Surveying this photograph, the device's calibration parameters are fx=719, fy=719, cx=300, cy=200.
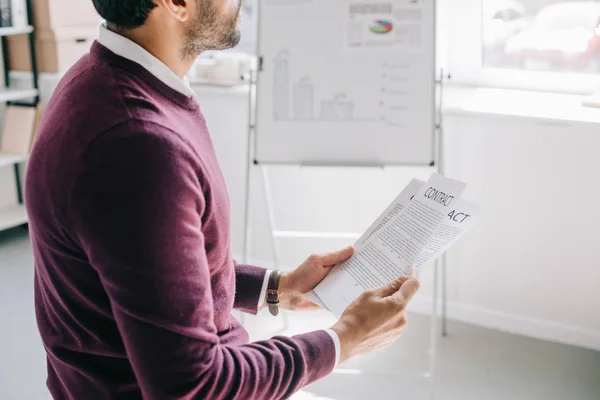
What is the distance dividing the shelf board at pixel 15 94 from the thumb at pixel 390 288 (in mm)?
2833

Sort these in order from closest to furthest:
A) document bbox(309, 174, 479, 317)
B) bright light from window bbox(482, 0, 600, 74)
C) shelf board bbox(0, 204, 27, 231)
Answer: document bbox(309, 174, 479, 317)
bright light from window bbox(482, 0, 600, 74)
shelf board bbox(0, 204, 27, 231)

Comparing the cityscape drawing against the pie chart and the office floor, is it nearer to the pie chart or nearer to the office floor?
the pie chart

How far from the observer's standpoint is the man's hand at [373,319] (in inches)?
41.1

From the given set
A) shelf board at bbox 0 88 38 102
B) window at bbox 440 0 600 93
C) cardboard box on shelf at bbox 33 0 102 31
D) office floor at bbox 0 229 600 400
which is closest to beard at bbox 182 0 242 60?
office floor at bbox 0 229 600 400

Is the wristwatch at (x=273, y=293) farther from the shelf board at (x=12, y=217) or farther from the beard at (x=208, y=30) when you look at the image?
the shelf board at (x=12, y=217)

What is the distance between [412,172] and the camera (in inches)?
109

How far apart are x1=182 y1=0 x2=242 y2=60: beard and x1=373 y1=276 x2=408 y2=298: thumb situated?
45 cm

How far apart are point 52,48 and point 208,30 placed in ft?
9.11

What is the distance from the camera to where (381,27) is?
7.34ft

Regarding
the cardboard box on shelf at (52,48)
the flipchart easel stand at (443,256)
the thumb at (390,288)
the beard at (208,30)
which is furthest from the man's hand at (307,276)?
the cardboard box on shelf at (52,48)

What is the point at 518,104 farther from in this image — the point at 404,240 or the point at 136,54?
the point at 136,54

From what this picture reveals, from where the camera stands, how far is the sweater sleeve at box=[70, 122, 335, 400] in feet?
2.55

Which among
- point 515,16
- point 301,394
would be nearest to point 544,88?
point 515,16

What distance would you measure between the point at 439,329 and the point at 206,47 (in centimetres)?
197
